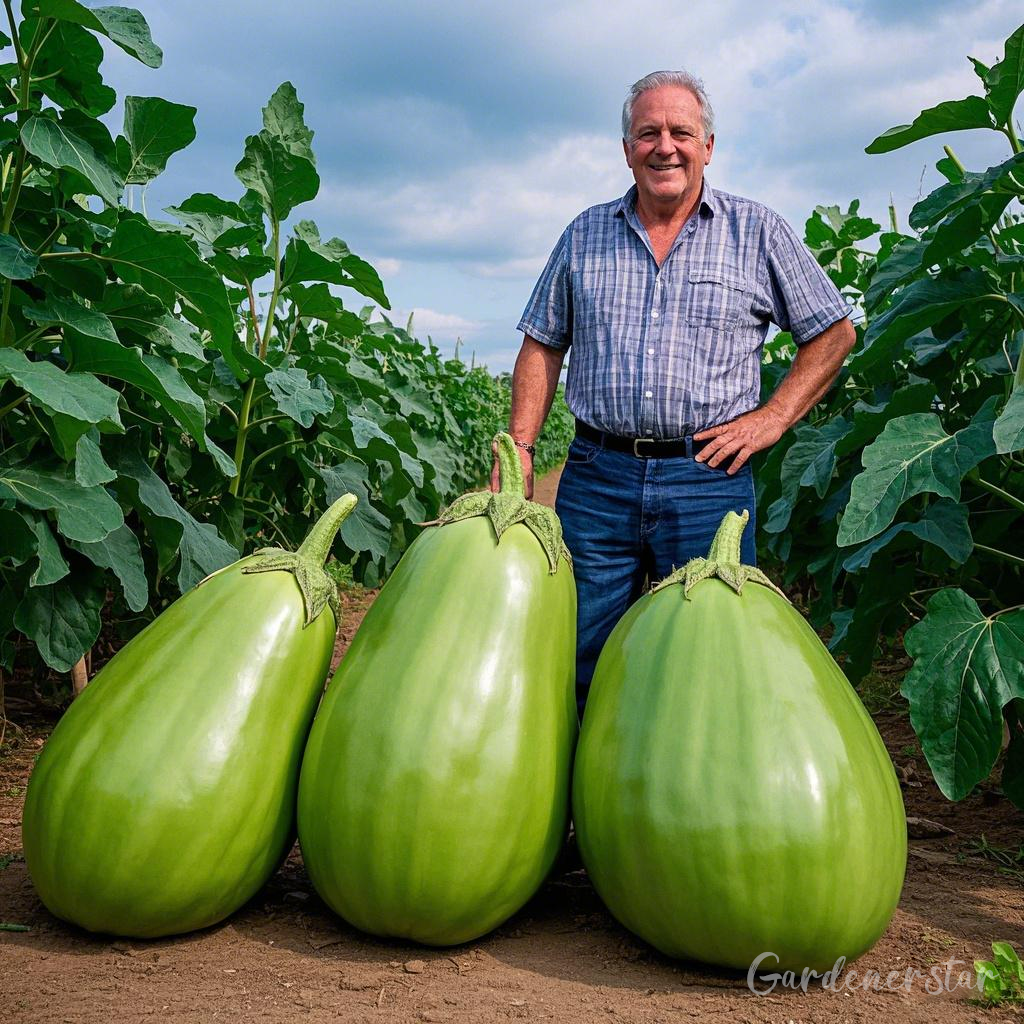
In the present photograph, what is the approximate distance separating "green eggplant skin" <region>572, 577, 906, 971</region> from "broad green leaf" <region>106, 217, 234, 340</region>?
4.67 ft

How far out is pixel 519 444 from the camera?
3318mm

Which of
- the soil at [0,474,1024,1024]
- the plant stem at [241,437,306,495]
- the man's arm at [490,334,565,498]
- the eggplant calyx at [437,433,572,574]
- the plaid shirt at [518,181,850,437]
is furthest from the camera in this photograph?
the plant stem at [241,437,306,495]

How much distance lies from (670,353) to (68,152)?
1.66 metres

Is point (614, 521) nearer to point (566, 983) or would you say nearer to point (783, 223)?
point (783, 223)

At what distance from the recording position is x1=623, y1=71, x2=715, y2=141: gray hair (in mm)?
3229

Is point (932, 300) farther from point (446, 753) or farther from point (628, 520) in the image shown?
point (446, 753)

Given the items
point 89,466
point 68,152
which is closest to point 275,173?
point 68,152

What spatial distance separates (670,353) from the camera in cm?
314

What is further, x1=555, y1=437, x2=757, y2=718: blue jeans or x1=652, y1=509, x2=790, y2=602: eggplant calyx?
x1=555, y1=437, x2=757, y2=718: blue jeans

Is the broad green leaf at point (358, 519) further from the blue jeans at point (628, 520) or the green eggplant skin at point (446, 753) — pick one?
the green eggplant skin at point (446, 753)

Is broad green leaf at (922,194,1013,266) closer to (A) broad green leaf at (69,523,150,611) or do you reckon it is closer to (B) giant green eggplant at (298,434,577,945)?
(B) giant green eggplant at (298,434,577,945)

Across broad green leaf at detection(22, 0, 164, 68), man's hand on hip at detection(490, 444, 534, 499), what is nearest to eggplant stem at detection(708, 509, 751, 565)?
man's hand on hip at detection(490, 444, 534, 499)

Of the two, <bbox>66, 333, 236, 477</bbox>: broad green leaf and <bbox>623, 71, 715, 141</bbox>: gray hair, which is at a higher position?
<bbox>623, 71, 715, 141</bbox>: gray hair

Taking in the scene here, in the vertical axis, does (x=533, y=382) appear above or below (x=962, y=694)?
above
